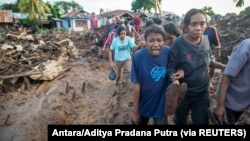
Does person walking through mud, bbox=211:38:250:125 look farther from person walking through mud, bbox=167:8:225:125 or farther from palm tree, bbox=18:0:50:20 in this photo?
palm tree, bbox=18:0:50:20

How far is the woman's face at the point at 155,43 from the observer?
2.67 meters

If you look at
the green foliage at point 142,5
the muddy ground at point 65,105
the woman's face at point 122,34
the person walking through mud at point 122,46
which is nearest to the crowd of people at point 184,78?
the muddy ground at point 65,105

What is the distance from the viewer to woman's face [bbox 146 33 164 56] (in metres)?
2.67

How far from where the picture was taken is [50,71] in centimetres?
880

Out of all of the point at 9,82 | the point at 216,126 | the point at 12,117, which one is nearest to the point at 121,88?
the point at 12,117

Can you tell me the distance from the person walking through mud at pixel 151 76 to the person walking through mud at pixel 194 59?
0.13 metres

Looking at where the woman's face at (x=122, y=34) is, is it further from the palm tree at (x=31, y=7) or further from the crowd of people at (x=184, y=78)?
the palm tree at (x=31, y=7)

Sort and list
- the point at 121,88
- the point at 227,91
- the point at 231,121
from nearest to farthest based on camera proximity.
Result: the point at 227,91 < the point at 231,121 < the point at 121,88

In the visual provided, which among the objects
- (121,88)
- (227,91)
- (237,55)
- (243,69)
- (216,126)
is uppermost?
(237,55)

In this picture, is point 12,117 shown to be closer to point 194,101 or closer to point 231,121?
point 194,101

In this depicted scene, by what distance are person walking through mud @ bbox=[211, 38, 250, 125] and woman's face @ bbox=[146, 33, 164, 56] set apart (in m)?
0.74

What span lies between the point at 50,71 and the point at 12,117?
3068 millimetres

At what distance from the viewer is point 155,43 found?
2.66 metres

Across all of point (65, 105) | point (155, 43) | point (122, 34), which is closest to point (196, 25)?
point (155, 43)
